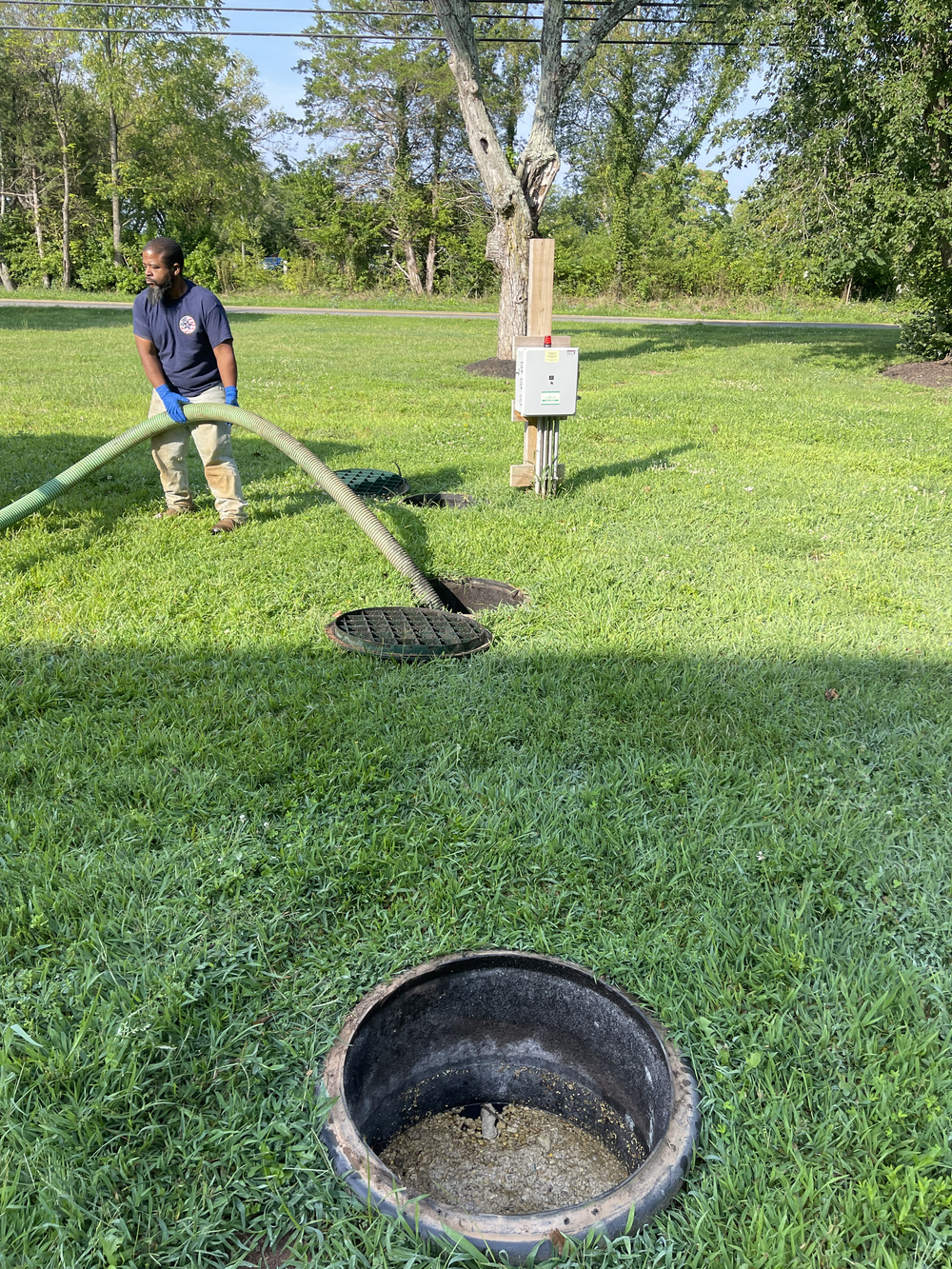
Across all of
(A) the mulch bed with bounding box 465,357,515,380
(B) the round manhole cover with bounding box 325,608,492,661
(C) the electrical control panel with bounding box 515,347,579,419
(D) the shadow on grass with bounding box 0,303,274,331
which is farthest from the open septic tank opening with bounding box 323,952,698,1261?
(D) the shadow on grass with bounding box 0,303,274,331

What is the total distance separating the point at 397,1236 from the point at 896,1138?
1.04m

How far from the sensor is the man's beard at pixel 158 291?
5.11 m

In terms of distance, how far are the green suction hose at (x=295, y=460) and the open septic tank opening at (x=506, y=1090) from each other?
2601 millimetres

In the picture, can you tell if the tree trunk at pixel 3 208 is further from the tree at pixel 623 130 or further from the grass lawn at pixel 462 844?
the grass lawn at pixel 462 844

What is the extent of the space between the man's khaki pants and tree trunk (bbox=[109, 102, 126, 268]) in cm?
3224

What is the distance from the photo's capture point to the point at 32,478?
6.41 m

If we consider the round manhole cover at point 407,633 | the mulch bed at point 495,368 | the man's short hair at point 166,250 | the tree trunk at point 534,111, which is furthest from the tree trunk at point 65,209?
the round manhole cover at point 407,633

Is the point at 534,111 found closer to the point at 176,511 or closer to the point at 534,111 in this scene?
the point at 534,111

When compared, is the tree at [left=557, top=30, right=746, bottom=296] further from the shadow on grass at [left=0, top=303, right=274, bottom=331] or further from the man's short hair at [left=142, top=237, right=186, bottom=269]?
the man's short hair at [left=142, top=237, right=186, bottom=269]

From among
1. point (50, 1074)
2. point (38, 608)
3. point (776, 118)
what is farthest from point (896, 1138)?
point (776, 118)

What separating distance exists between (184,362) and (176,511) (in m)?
1.03

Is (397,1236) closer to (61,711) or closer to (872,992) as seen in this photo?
(872,992)

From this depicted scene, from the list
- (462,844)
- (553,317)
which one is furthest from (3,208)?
(462,844)

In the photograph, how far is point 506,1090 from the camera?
7.14ft
